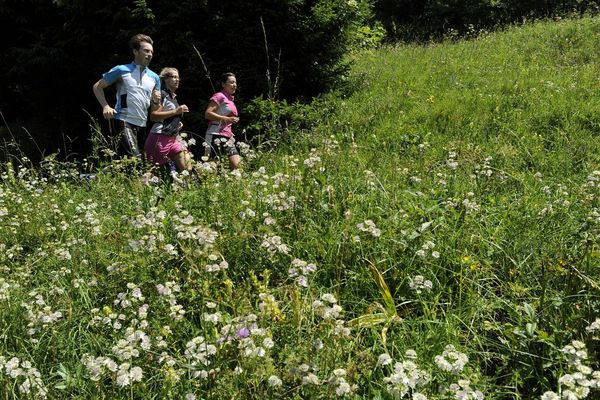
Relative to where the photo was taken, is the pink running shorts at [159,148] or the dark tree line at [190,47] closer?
the pink running shorts at [159,148]

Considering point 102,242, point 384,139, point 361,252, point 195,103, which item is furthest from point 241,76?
point 361,252

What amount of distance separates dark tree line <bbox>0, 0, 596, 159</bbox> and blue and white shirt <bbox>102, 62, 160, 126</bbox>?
5.24 ft

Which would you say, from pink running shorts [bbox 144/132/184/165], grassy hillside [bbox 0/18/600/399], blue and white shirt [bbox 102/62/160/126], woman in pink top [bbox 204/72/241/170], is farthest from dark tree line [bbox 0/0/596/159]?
grassy hillside [bbox 0/18/600/399]

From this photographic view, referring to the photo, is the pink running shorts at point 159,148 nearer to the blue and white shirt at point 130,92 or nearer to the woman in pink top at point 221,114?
the blue and white shirt at point 130,92

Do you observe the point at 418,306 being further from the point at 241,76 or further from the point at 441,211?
the point at 241,76

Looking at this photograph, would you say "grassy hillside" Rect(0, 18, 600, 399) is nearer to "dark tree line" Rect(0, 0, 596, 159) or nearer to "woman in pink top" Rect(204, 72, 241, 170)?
"woman in pink top" Rect(204, 72, 241, 170)

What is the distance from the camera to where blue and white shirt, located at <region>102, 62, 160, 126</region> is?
5.54 m

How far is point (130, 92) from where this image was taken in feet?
18.2

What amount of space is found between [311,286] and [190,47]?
6.06 meters

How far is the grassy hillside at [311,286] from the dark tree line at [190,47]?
11.3 feet

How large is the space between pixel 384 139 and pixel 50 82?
6639 millimetres

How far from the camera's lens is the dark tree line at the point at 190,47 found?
7824 millimetres

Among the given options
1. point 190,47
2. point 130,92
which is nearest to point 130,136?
point 130,92

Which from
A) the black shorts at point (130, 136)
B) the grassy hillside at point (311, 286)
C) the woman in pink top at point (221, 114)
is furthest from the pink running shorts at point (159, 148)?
the grassy hillside at point (311, 286)
